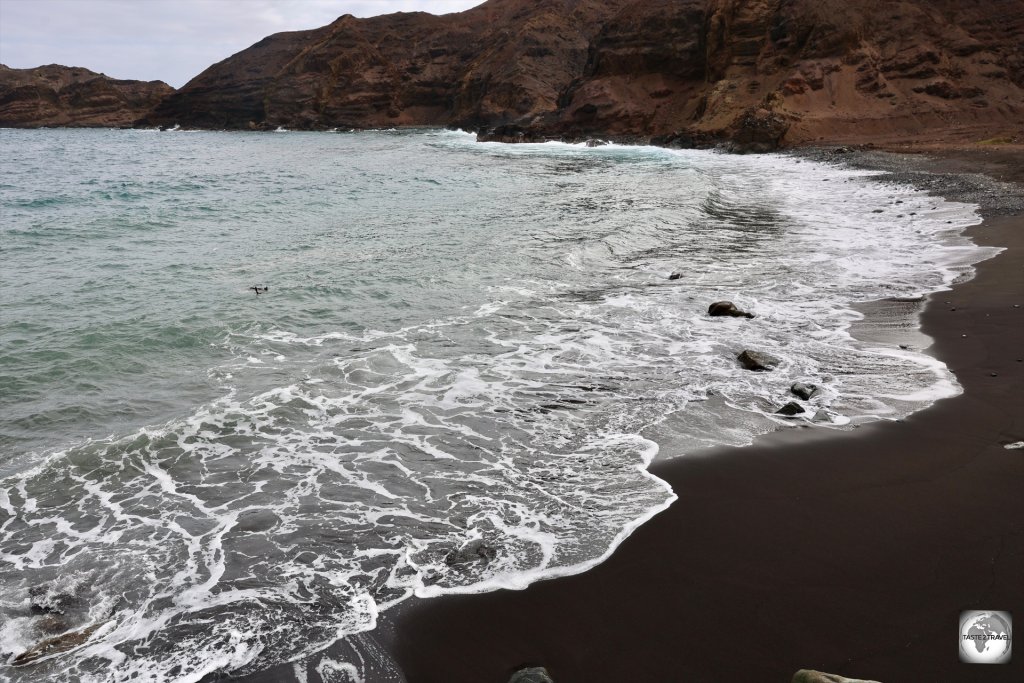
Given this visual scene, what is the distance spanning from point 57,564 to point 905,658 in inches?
193

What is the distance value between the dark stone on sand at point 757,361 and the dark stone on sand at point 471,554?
13.2 feet

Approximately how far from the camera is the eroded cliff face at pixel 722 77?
129 feet

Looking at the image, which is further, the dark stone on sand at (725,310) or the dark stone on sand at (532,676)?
the dark stone on sand at (725,310)

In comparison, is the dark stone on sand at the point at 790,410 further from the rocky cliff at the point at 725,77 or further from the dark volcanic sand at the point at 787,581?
the rocky cliff at the point at 725,77

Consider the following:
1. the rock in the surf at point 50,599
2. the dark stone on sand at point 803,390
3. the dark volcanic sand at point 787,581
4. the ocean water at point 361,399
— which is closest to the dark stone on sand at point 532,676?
the dark volcanic sand at point 787,581

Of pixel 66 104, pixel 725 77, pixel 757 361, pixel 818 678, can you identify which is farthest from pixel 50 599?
pixel 66 104

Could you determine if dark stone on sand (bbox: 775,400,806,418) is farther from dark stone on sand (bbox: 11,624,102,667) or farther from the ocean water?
dark stone on sand (bbox: 11,624,102,667)

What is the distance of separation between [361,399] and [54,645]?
3466mm

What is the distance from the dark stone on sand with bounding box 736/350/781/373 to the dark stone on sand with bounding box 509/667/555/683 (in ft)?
15.5

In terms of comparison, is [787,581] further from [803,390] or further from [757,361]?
[757,361]

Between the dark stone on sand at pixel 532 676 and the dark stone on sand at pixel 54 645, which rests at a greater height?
the dark stone on sand at pixel 532 676

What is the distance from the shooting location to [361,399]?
662 centimetres

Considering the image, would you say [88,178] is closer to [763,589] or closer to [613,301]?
[613,301]

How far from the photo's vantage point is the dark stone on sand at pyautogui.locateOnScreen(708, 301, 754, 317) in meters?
8.77
